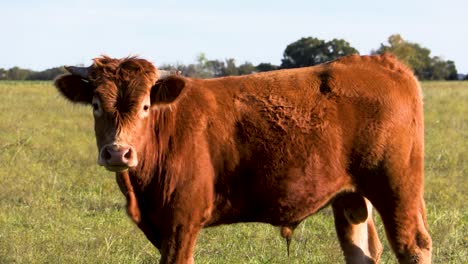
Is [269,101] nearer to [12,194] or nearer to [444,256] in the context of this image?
[444,256]

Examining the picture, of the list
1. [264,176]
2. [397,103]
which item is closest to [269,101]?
[264,176]

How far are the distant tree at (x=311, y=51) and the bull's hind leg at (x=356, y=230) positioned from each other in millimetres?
39563

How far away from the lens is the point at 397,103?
257 inches

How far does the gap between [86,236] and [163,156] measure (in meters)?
3.08

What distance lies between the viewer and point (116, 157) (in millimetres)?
5223

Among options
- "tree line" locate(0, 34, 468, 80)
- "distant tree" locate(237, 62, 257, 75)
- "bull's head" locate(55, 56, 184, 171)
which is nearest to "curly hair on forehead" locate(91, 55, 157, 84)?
"bull's head" locate(55, 56, 184, 171)

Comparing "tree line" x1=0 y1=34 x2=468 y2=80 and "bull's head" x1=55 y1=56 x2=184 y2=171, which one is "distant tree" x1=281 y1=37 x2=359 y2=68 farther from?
"bull's head" x1=55 y1=56 x2=184 y2=171

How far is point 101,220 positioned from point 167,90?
3966 millimetres

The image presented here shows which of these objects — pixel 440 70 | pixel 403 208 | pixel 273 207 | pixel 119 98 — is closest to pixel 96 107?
pixel 119 98

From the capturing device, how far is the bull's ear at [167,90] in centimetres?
580

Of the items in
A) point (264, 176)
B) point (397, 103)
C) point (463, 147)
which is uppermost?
point (397, 103)

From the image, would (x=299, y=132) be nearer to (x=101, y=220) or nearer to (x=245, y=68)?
(x=101, y=220)

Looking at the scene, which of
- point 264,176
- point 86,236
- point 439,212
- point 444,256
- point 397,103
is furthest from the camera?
point 439,212

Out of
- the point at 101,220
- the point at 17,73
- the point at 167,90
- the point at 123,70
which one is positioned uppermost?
the point at 123,70
